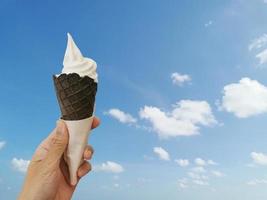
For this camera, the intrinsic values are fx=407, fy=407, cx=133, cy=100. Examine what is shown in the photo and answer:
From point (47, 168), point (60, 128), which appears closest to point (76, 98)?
point (60, 128)

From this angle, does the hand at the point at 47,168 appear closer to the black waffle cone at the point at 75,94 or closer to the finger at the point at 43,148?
→ the finger at the point at 43,148

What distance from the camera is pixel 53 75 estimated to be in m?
3.54

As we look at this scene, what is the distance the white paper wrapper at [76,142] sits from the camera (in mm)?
3463

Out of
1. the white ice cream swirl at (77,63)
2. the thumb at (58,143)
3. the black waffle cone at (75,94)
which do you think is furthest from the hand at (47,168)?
the white ice cream swirl at (77,63)

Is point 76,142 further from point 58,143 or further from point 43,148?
point 43,148

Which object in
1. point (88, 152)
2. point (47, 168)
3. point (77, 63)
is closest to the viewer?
point (47, 168)

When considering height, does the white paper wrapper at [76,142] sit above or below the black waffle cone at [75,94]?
below

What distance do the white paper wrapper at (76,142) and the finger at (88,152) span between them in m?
0.04

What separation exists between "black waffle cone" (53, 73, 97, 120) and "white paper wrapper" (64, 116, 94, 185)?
60 mm

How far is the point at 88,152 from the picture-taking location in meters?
3.69

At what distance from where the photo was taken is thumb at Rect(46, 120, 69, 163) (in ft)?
11.0

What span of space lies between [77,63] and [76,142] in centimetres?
68

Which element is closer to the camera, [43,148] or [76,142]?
[43,148]

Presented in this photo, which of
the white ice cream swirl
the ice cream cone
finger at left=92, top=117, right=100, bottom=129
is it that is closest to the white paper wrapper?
the ice cream cone
